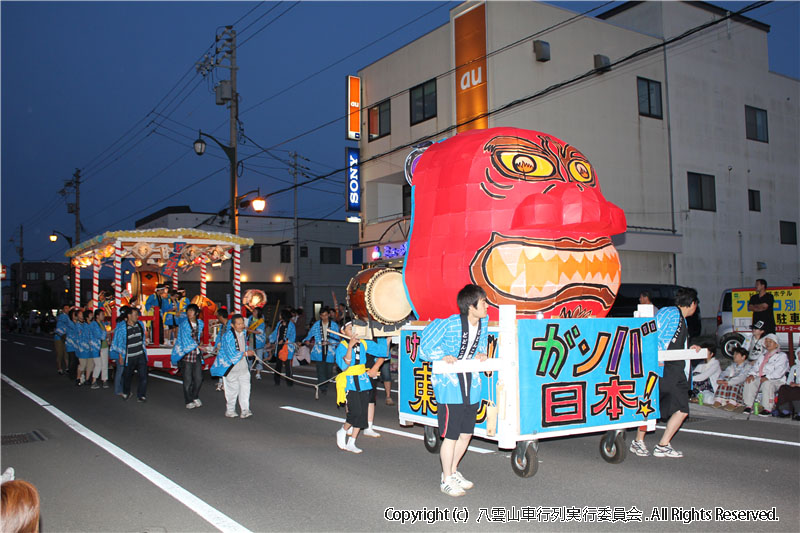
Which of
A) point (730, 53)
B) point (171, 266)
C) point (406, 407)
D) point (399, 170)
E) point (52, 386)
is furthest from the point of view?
point (730, 53)

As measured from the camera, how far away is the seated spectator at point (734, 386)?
10.2 metres

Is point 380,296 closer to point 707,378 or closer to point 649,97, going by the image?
point 707,378

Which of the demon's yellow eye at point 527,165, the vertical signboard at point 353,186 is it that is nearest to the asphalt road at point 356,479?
the demon's yellow eye at point 527,165

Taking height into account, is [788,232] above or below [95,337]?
above

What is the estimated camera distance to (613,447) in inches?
265

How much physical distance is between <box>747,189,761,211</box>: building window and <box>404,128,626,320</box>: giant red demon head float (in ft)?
80.9

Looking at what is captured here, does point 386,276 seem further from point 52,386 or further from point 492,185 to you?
point 52,386

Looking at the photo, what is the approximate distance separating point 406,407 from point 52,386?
11.0 meters

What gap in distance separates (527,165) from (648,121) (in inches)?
817

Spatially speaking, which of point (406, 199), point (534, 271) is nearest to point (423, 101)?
point (406, 199)

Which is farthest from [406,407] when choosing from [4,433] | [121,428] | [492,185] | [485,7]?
[485,7]

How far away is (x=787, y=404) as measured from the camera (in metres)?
9.54

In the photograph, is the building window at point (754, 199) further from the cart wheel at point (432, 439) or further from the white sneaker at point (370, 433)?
the cart wheel at point (432, 439)

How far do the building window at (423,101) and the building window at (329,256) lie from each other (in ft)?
72.5
